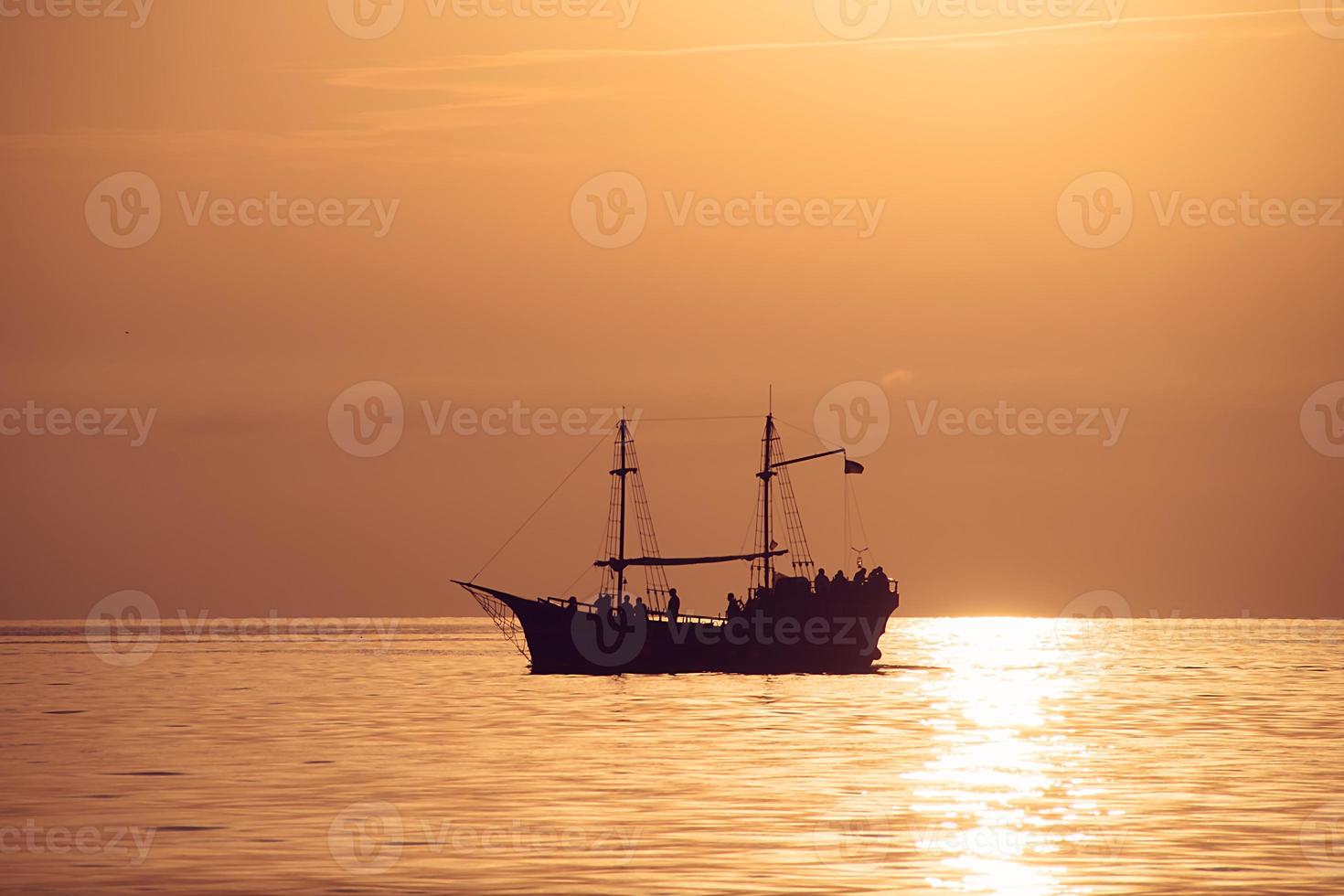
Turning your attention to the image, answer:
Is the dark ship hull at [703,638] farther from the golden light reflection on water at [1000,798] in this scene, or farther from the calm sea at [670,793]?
the golden light reflection on water at [1000,798]

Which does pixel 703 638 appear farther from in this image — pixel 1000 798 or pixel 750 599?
pixel 1000 798

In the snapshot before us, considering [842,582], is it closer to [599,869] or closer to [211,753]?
[211,753]

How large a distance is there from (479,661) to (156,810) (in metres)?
98.1

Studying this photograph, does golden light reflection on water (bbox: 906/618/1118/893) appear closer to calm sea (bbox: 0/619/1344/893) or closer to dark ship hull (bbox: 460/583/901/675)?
calm sea (bbox: 0/619/1344/893)

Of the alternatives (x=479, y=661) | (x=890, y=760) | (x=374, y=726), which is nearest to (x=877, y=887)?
(x=890, y=760)

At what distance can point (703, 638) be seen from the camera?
355 ft

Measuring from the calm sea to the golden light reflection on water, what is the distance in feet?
0.46

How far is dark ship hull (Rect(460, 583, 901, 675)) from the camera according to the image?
107938mm

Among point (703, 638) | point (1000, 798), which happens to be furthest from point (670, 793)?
point (703, 638)

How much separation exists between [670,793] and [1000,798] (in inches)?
295

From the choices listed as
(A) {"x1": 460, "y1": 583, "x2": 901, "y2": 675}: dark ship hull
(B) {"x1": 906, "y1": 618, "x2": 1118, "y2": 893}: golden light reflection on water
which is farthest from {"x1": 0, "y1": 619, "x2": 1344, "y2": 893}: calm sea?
(A) {"x1": 460, "y1": 583, "x2": 901, "y2": 675}: dark ship hull

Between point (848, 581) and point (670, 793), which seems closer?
point (670, 793)

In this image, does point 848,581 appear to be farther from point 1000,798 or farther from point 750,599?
point 1000,798

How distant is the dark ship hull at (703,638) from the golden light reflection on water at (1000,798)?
24.9m
